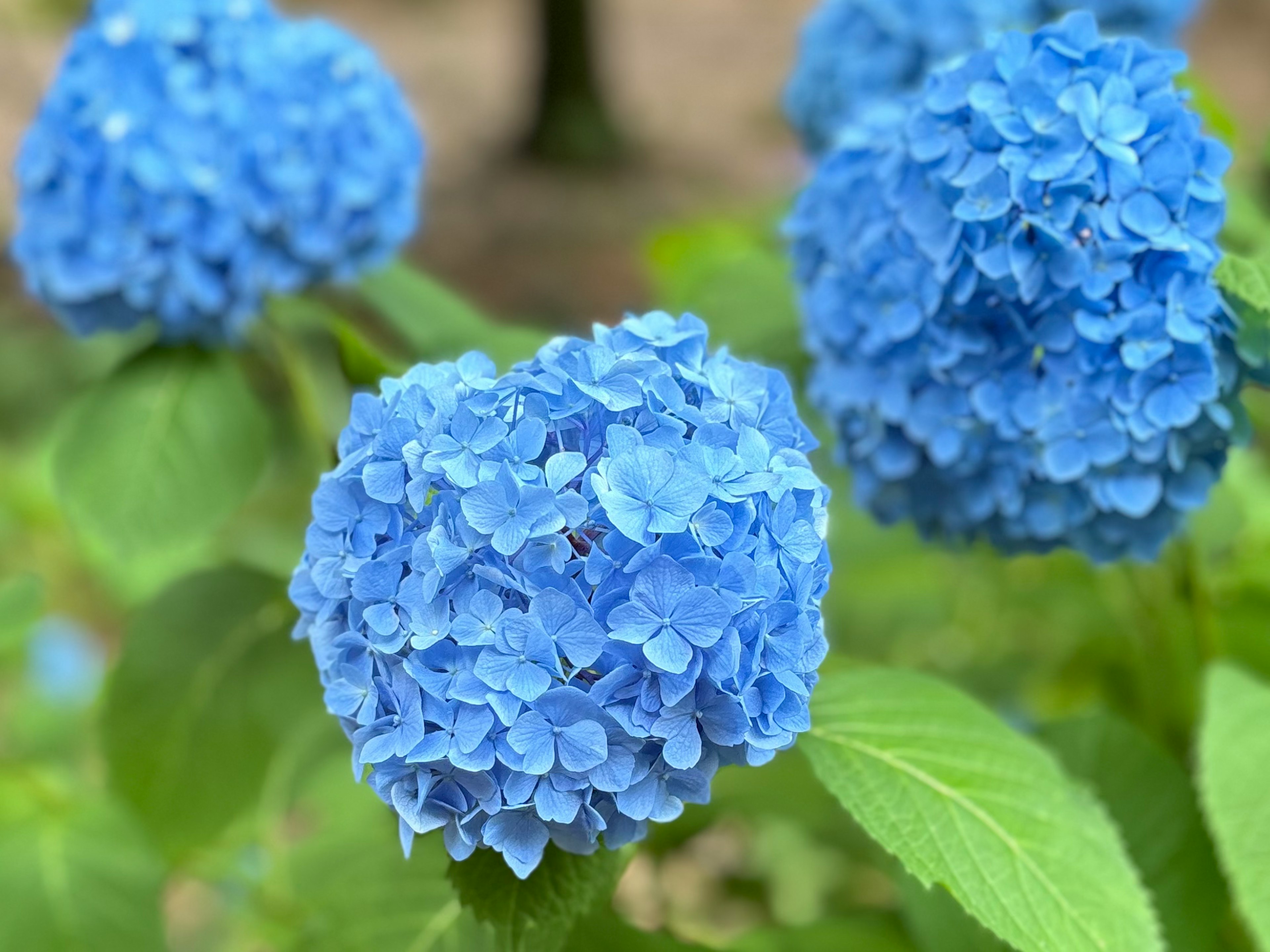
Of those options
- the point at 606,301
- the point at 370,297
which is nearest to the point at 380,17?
the point at 606,301

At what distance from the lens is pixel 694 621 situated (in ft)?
2.46

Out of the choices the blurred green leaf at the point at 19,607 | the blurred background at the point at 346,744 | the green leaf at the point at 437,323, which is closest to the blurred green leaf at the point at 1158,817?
the blurred background at the point at 346,744

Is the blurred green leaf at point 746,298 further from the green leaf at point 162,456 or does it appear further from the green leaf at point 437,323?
the green leaf at point 162,456

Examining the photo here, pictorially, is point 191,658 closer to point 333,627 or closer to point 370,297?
point 370,297

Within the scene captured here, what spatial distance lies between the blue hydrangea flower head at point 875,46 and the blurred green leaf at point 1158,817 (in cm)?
79

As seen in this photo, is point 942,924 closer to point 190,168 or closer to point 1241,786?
point 1241,786

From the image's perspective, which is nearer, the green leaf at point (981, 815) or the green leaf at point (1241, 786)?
the green leaf at point (981, 815)

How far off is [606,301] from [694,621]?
4.63m

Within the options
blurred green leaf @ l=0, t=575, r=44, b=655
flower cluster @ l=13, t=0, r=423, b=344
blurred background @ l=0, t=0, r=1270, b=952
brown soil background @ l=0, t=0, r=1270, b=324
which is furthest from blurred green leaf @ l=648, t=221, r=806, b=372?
brown soil background @ l=0, t=0, r=1270, b=324

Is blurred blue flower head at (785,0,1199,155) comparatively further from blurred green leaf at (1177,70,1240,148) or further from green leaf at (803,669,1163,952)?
green leaf at (803,669,1163,952)

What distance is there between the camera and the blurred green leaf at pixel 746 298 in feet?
4.75

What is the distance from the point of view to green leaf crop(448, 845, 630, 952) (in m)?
0.88

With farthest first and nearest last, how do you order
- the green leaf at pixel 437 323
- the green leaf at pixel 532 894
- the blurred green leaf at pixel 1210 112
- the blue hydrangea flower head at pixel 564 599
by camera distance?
the blurred green leaf at pixel 1210 112, the green leaf at pixel 437 323, the green leaf at pixel 532 894, the blue hydrangea flower head at pixel 564 599

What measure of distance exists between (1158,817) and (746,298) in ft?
2.37
